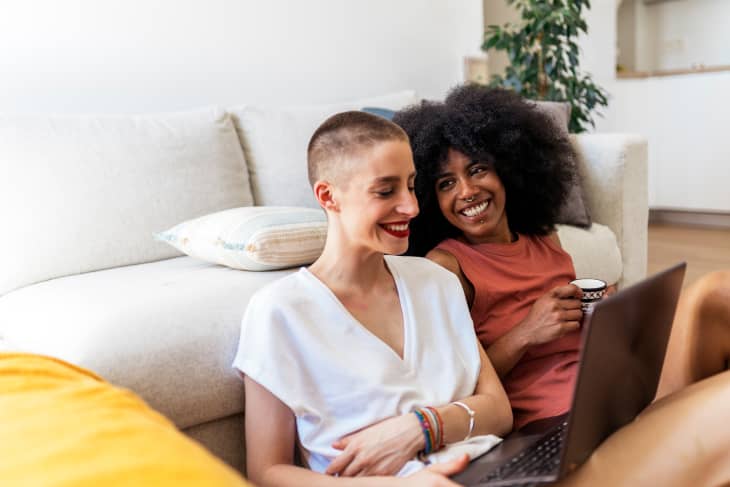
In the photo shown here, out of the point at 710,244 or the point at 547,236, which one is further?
the point at 710,244

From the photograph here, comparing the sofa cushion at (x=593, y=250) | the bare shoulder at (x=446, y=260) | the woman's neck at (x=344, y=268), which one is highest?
the woman's neck at (x=344, y=268)

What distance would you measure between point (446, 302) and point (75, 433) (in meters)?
0.72

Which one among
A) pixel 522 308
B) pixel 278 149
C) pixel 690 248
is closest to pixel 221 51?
pixel 278 149

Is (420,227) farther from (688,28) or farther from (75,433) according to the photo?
(688,28)

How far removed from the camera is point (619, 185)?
7.72ft

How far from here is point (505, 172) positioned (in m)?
1.57

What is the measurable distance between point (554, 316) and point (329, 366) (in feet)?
1.40

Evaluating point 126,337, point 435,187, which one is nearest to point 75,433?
point 126,337

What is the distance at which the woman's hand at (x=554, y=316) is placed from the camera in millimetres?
1290

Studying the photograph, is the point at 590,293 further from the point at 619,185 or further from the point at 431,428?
the point at 619,185

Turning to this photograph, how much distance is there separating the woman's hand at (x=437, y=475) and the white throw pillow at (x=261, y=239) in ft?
2.25

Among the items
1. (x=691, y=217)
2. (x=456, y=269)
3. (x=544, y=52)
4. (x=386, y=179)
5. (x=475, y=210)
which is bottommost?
(x=691, y=217)

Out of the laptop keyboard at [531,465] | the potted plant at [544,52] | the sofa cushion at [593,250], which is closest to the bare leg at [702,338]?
the laptop keyboard at [531,465]

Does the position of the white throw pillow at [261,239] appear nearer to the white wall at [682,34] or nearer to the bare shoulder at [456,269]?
the bare shoulder at [456,269]
